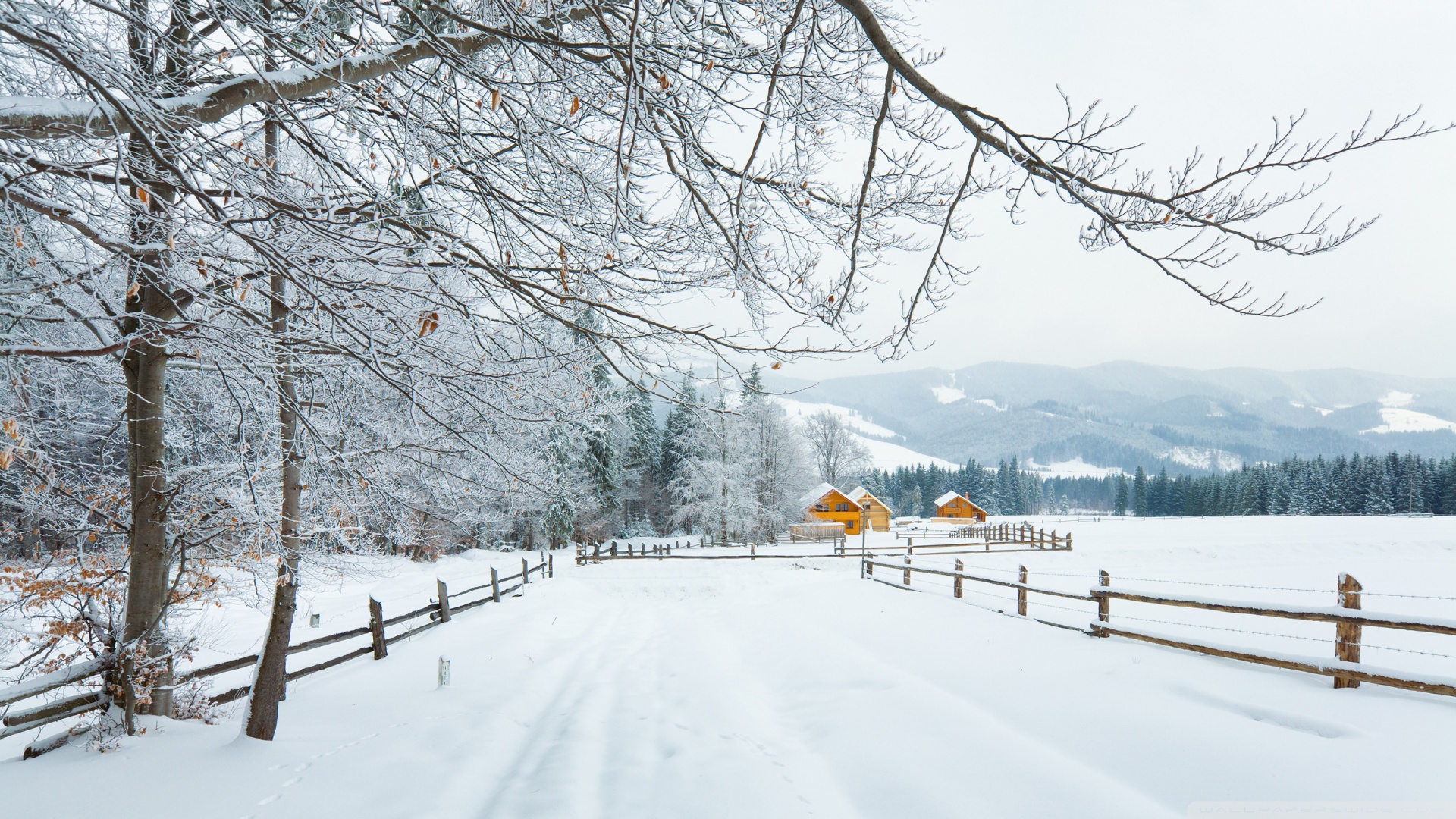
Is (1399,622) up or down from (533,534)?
up

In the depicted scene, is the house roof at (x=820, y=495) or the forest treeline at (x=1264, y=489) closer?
the house roof at (x=820, y=495)

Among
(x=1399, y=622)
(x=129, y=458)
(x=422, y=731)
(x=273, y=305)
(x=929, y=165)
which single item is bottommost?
(x=422, y=731)

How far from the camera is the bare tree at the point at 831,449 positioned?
5503cm

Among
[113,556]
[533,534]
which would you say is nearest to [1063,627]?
[113,556]

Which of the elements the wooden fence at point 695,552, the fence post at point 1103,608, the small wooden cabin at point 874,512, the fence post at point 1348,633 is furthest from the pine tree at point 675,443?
the fence post at point 1348,633

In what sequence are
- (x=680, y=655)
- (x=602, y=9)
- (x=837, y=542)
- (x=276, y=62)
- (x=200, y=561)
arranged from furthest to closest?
(x=837, y=542) < (x=680, y=655) < (x=200, y=561) < (x=602, y=9) < (x=276, y=62)

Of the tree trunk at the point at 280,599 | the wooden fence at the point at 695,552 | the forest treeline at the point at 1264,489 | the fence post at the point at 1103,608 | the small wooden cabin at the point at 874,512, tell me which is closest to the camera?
the tree trunk at the point at 280,599

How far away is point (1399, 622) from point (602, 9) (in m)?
8.19

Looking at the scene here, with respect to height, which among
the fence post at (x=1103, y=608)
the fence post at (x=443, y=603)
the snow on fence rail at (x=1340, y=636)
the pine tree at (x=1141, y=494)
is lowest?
the pine tree at (x=1141, y=494)

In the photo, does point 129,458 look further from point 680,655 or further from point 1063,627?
point 1063,627

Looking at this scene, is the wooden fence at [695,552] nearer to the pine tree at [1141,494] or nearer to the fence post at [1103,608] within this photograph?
the fence post at [1103,608]

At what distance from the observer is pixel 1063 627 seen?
9367 millimetres

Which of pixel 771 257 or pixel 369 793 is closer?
pixel 771 257

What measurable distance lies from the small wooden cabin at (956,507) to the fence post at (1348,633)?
196 ft
